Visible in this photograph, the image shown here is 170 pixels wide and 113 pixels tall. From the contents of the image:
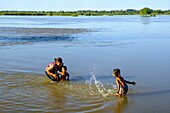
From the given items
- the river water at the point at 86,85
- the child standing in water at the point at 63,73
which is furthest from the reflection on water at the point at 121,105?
the child standing in water at the point at 63,73

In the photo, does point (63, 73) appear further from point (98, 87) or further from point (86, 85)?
point (98, 87)

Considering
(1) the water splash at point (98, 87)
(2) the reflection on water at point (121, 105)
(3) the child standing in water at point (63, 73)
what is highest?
(3) the child standing in water at point (63, 73)

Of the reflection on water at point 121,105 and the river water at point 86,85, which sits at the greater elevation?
the river water at point 86,85

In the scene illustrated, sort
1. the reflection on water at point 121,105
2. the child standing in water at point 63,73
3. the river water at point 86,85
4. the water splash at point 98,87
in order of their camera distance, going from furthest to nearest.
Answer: the child standing in water at point 63,73
the water splash at point 98,87
the river water at point 86,85
the reflection on water at point 121,105

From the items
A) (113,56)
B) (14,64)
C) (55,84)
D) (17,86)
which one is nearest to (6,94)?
(17,86)

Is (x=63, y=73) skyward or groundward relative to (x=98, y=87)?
skyward

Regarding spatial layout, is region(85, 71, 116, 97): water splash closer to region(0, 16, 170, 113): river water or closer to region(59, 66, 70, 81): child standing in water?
region(0, 16, 170, 113): river water

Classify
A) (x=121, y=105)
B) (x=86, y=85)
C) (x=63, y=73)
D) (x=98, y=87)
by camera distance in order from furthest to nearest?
1. (x=63, y=73)
2. (x=86, y=85)
3. (x=98, y=87)
4. (x=121, y=105)

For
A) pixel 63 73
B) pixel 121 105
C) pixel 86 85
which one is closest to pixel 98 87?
pixel 86 85

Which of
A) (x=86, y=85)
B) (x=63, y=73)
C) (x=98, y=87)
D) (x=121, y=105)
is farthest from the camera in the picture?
(x=63, y=73)

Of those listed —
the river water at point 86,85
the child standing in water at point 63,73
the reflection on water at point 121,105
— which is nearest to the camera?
the reflection on water at point 121,105

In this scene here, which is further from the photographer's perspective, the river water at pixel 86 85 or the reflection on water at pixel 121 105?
the river water at pixel 86 85

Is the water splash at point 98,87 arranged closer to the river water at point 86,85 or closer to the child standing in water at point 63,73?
the river water at point 86,85

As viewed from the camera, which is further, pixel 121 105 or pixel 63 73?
pixel 63 73
